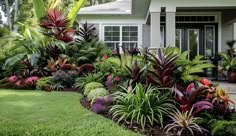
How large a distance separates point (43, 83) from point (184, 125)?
6.74m

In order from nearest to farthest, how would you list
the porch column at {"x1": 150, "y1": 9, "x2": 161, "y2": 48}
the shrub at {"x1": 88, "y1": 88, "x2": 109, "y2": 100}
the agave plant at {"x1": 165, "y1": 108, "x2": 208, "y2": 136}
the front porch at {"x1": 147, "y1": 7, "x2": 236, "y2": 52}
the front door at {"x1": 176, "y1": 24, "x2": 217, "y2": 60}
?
the agave plant at {"x1": 165, "y1": 108, "x2": 208, "y2": 136}, the shrub at {"x1": 88, "y1": 88, "x2": 109, "y2": 100}, the porch column at {"x1": 150, "y1": 9, "x2": 161, "y2": 48}, the front porch at {"x1": 147, "y1": 7, "x2": 236, "y2": 52}, the front door at {"x1": 176, "y1": 24, "x2": 217, "y2": 60}

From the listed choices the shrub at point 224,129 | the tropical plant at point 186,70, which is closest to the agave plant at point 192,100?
the shrub at point 224,129

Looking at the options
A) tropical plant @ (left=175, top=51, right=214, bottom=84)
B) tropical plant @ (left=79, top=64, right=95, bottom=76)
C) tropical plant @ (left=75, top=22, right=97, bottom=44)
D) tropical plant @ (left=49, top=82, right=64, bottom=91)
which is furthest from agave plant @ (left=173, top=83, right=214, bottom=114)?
tropical plant @ (left=75, top=22, right=97, bottom=44)

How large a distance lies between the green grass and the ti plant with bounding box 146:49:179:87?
4.71 feet

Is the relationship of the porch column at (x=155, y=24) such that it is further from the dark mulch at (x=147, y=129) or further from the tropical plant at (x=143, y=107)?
the dark mulch at (x=147, y=129)

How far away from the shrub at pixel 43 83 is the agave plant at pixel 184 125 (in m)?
6.24

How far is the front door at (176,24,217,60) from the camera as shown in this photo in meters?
17.3

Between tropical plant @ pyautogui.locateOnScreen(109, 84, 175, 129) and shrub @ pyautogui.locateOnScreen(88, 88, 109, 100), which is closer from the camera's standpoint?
tropical plant @ pyautogui.locateOnScreen(109, 84, 175, 129)

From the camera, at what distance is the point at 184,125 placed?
6117mm

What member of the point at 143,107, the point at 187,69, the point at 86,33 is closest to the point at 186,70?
the point at 187,69

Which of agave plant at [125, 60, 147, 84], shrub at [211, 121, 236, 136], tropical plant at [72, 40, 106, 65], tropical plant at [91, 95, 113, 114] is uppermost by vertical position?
tropical plant at [72, 40, 106, 65]

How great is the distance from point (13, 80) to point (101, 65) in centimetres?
323

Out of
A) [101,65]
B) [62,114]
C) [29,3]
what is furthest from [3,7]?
[62,114]

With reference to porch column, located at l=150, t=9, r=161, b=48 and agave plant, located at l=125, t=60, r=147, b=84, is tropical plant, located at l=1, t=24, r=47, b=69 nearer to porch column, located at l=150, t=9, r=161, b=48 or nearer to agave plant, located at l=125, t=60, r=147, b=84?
porch column, located at l=150, t=9, r=161, b=48
